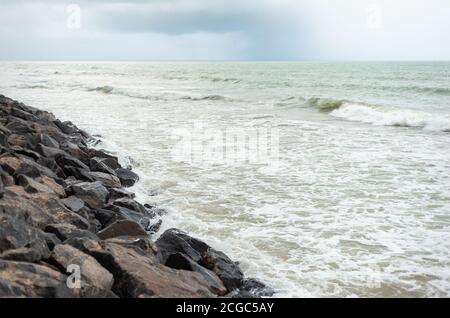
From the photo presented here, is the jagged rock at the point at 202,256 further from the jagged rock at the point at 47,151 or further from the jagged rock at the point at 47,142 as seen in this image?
the jagged rock at the point at 47,142

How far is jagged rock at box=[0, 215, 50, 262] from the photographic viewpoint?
4.03 metres

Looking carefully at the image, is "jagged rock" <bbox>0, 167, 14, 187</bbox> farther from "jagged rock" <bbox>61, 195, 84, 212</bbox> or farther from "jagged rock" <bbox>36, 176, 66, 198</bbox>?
"jagged rock" <bbox>61, 195, 84, 212</bbox>

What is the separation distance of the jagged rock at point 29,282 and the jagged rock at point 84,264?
24 centimetres

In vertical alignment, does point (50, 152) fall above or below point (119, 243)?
above

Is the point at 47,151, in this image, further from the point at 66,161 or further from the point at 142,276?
the point at 142,276

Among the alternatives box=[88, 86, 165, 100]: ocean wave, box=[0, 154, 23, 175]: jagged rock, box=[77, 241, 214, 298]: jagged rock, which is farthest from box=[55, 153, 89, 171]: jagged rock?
box=[88, 86, 165, 100]: ocean wave

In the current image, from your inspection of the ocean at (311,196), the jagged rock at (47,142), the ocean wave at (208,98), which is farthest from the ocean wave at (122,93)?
the jagged rock at (47,142)

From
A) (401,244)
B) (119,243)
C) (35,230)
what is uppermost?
(35,230)

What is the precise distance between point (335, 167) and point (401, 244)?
15.2 feet

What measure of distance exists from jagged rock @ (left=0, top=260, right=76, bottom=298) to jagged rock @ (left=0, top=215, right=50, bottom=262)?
0.22 m
